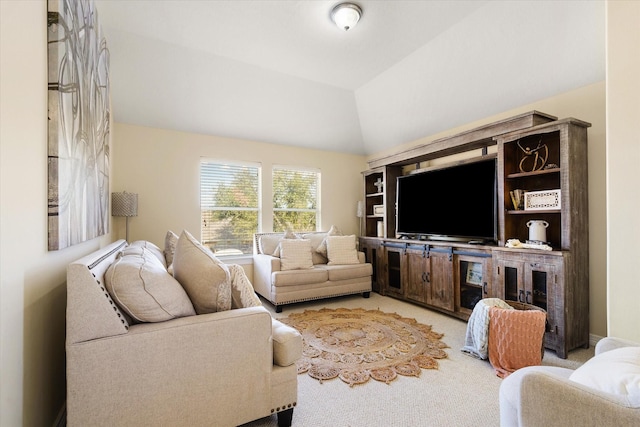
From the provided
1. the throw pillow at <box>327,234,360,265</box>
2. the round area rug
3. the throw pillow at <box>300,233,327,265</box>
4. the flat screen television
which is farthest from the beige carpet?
the throw pillow at <box>300,233,327,265</box>

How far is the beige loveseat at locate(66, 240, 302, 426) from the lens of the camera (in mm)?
1316

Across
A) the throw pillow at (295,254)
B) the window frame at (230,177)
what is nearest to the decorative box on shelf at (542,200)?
the throw pillow at (295,254)

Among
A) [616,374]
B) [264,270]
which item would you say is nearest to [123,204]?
[264,270]

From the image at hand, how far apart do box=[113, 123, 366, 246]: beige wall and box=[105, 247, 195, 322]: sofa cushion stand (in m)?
2.98

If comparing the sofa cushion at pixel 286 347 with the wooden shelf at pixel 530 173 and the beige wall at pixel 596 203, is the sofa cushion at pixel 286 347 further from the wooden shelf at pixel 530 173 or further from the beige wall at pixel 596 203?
the beige wall at pixel 596 203

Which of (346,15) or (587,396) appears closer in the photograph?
(587,396)

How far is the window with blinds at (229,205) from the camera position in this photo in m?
4.68

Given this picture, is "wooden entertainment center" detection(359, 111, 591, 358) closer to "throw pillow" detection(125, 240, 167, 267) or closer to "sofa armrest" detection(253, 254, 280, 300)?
"sofa armrest" detection(253, 254, 280, 300)

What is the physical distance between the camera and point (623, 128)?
162cm

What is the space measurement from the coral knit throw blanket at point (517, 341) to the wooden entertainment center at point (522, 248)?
21.2 inches

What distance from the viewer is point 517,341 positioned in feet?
7.62

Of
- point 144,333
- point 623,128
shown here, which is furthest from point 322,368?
point 623,128

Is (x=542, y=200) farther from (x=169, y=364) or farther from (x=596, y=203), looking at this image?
(x=169, y=364)

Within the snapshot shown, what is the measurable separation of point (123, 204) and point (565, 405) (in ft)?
14.0
